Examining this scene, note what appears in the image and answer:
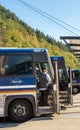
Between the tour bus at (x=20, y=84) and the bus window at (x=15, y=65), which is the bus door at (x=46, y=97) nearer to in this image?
the tour bus at (x=20, y=84)

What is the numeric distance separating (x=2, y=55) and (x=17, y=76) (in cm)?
93

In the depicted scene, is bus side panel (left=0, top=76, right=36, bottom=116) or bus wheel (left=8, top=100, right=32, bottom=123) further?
bus wheel (left=8, top=100, right=32, bottom=123)

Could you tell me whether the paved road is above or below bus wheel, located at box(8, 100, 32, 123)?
below

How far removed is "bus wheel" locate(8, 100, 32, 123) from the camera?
46.5 ft

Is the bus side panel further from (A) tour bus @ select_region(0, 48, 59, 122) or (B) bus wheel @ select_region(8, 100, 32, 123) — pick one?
(B) bus wheel @ select_region(8, 100, 32, 123)

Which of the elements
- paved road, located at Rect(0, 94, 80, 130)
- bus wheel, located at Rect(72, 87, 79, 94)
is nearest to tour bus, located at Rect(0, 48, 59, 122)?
paved road, located at Rect(0, 94, 80, 130)

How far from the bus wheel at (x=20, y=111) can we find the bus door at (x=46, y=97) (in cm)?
43

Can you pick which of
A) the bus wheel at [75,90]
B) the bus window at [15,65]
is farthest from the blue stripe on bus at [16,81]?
the bus wheel at [75,90]

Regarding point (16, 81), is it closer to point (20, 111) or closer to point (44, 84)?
point (20, 111)

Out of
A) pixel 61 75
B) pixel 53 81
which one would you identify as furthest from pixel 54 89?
pixel 61 75

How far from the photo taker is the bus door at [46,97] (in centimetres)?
1456

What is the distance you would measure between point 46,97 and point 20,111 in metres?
1.29

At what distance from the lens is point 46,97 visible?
15.1 meters

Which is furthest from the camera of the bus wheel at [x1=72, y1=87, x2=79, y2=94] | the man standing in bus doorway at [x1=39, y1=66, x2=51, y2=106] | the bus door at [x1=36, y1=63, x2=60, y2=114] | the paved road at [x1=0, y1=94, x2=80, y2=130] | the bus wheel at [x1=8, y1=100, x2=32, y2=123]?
the bus wheel at [x1=72, y1=87, x2=79, y2=94]
